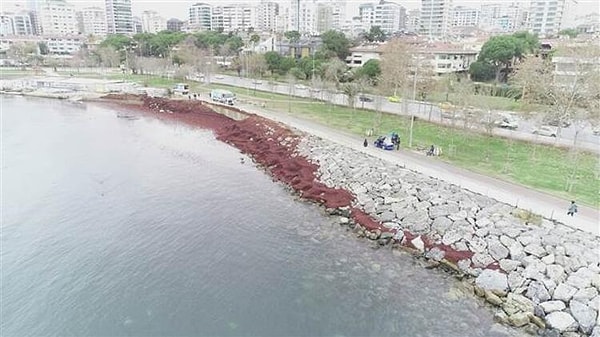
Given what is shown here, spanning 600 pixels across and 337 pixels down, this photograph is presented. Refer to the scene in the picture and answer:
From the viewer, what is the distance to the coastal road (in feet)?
116

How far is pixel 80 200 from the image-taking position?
27.3 metres

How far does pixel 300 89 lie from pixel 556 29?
117m

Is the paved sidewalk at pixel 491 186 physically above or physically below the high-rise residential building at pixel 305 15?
below

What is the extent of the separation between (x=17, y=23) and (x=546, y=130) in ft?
709

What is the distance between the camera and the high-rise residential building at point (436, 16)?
161750 mm

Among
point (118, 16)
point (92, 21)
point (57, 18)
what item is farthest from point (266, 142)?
point (57, 18)

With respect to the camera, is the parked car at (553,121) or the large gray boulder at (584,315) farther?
the parked car at (553,121)

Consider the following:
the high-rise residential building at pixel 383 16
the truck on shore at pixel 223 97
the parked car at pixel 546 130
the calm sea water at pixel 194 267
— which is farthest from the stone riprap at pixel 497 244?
the high-rise residential building at pixel 383 16

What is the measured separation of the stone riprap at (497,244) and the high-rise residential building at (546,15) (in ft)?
452

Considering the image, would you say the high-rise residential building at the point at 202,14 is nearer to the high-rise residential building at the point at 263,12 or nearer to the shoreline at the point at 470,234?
the high-rise residential building at the point at 263,12

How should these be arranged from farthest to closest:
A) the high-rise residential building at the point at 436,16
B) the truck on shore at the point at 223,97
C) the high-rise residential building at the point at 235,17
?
the high-rise residential building at the point at 235,17 < the high-rise residential building at the point at 436,16 < the truck on shore at the point at 223,97

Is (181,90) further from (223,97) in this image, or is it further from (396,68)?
(396,68)

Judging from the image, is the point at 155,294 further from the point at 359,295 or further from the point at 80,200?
the point at 80,200

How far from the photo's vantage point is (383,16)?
184500 millimetres
